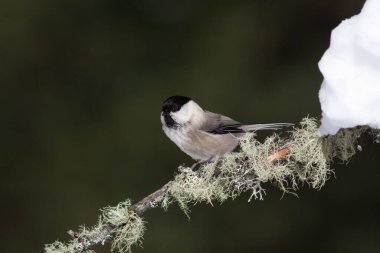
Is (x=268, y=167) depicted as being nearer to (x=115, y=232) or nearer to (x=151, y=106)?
(x=115, y=232)

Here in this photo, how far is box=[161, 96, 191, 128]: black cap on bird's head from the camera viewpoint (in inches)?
103

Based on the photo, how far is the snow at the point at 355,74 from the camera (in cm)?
159

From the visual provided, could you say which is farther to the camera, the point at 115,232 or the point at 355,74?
the point at 115,232

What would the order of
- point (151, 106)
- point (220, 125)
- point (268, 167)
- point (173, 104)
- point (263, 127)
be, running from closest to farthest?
point (268, 167)
point (263, 127)
point (173, 104)
point (220, 125)
point (151, 106)

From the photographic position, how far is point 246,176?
190 cm

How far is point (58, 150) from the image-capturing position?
444cm

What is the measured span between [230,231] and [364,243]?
0.90m

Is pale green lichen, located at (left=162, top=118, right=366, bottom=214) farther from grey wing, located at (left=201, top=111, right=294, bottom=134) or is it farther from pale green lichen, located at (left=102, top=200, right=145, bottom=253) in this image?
grey wing, located at (left=201, top=111, right=294, bottom=134)

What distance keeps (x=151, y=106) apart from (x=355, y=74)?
116 inches

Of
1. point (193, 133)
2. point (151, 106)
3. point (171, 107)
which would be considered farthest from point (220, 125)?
→ point (151, 106)

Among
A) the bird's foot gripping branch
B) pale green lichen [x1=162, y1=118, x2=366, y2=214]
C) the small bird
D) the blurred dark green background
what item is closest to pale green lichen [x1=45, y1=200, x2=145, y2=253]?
the bird's foot gripping branch

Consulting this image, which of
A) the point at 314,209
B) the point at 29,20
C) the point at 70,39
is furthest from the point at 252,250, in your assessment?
the point at 29,20

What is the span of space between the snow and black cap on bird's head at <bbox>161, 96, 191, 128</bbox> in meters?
1.03

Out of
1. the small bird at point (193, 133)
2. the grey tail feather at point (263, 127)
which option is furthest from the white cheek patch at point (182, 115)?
the grey tail feather at point (263, 127)
